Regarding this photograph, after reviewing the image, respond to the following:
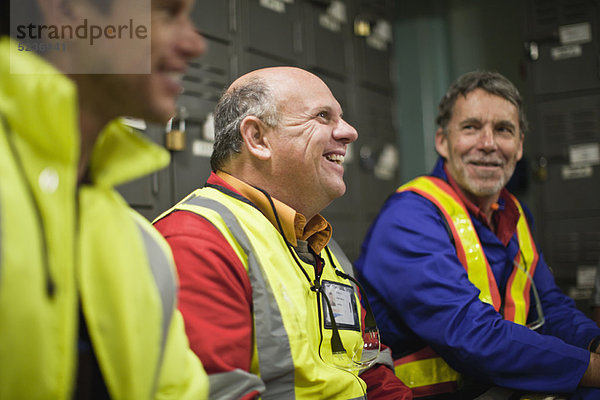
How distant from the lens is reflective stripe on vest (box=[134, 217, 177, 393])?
82 centimetres

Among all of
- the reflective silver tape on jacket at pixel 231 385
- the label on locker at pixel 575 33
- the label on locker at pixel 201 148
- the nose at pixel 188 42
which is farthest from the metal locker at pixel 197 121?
the label on locker at pixel 575 33

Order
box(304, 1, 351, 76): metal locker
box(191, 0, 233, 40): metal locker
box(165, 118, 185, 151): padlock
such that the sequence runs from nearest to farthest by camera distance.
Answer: box(165, 118, 185, 151): padlock, box(191, 0, 233, 40): metal locker, box(304, 1, 351, 76): metal locker

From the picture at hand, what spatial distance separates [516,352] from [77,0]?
140 cm

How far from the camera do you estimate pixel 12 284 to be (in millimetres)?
618

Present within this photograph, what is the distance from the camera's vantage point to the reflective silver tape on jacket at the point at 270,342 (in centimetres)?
113

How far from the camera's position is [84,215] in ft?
2.46

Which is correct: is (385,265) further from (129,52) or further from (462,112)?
(129,52)

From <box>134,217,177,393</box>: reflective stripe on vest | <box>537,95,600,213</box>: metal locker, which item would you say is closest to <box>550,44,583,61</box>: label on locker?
<box>537,95,600,213</box>: metal locker

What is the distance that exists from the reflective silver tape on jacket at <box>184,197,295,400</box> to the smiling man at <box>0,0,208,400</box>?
232mm

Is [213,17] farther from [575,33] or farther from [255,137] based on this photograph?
[575,33]

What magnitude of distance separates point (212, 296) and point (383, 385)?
2.10 feet

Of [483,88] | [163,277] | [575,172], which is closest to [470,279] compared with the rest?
[483,88]

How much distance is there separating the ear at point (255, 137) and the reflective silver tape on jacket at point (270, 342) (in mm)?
335

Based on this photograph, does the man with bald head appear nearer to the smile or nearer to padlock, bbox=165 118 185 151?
the smile
